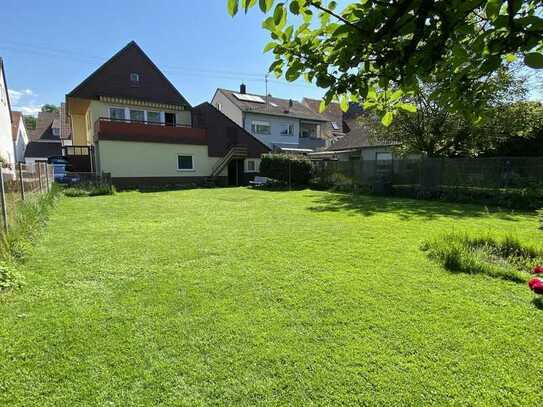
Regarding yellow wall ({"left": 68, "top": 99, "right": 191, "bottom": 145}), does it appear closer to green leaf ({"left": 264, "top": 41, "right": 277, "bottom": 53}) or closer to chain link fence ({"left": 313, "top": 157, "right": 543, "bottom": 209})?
chain link fence ({"left": 313, "top": 157, "right": 543, "bottom": 209})

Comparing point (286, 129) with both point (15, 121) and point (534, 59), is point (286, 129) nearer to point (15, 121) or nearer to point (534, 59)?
point (534, 59)

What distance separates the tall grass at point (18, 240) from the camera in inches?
167

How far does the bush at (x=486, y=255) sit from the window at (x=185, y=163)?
19426mm

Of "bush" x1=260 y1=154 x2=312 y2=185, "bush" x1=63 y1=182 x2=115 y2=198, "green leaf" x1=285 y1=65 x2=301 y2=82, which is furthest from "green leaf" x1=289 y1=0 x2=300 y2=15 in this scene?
"bush" x1=260 y1=154 x2=312 y2=185

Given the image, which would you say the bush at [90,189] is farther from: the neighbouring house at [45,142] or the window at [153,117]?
the neighbouring house at [45,142]

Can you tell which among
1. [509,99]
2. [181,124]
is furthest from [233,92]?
[509,99]

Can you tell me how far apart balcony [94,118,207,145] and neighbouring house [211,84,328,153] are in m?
6.56

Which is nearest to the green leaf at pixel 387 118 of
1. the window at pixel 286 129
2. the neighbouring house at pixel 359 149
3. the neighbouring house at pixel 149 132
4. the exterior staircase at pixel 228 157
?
the neighbouring house at pixel 359 149

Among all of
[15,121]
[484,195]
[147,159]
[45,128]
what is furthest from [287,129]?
[45,128]

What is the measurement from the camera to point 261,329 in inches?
130

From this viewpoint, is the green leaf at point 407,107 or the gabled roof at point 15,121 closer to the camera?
the green leaf at point 407,107

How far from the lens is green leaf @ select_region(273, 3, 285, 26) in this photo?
1.57m

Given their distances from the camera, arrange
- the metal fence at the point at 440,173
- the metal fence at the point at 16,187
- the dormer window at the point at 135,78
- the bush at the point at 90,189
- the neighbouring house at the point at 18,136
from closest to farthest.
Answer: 1. the metal fence at the point at 16,187
2. the metal fence at the point at 440,173
3. the bush at the point at 90,189
4. the dormer window at the point at 135,78
5. the neighbouring house at the point at 18,136

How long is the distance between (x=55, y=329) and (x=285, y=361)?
7.76 ft
